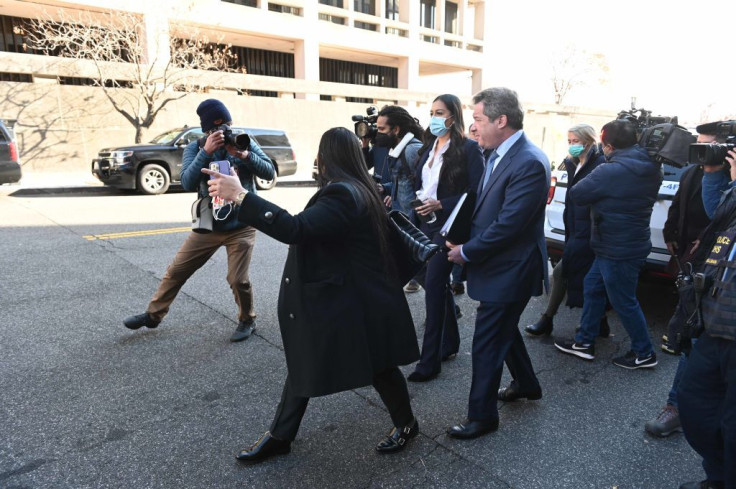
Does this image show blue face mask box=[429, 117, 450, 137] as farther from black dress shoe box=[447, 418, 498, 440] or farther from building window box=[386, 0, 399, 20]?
building window box=[386, 0, 399, 20]

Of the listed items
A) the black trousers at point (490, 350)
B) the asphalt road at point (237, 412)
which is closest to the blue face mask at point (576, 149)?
the asphalt road at point (237, 412)

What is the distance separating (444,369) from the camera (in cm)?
390

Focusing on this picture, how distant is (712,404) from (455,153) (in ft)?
7.39

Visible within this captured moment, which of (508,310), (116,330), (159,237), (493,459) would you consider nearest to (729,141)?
(508,310)

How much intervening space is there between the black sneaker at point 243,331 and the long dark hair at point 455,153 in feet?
6.92

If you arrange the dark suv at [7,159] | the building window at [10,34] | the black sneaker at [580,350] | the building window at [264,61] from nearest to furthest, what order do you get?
1. the black sneaker at [580,350]
2. the dark suv at [7,159]
3. the building window at [10,34]
4. the building window at [264,61]

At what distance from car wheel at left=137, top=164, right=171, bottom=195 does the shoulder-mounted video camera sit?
39.7 feet

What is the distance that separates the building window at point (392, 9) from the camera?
33375 millimetres

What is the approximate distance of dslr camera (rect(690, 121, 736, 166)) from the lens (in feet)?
8.45

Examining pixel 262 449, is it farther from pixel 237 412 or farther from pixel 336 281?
pixel 336 281

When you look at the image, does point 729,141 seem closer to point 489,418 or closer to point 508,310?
point 508,310

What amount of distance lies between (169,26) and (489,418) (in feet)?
64.9

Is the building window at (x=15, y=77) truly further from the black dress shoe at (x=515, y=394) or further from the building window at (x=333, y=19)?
the black dress shoe at (x=515, y=394)

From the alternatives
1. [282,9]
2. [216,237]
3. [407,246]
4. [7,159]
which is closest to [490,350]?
[407,246]
